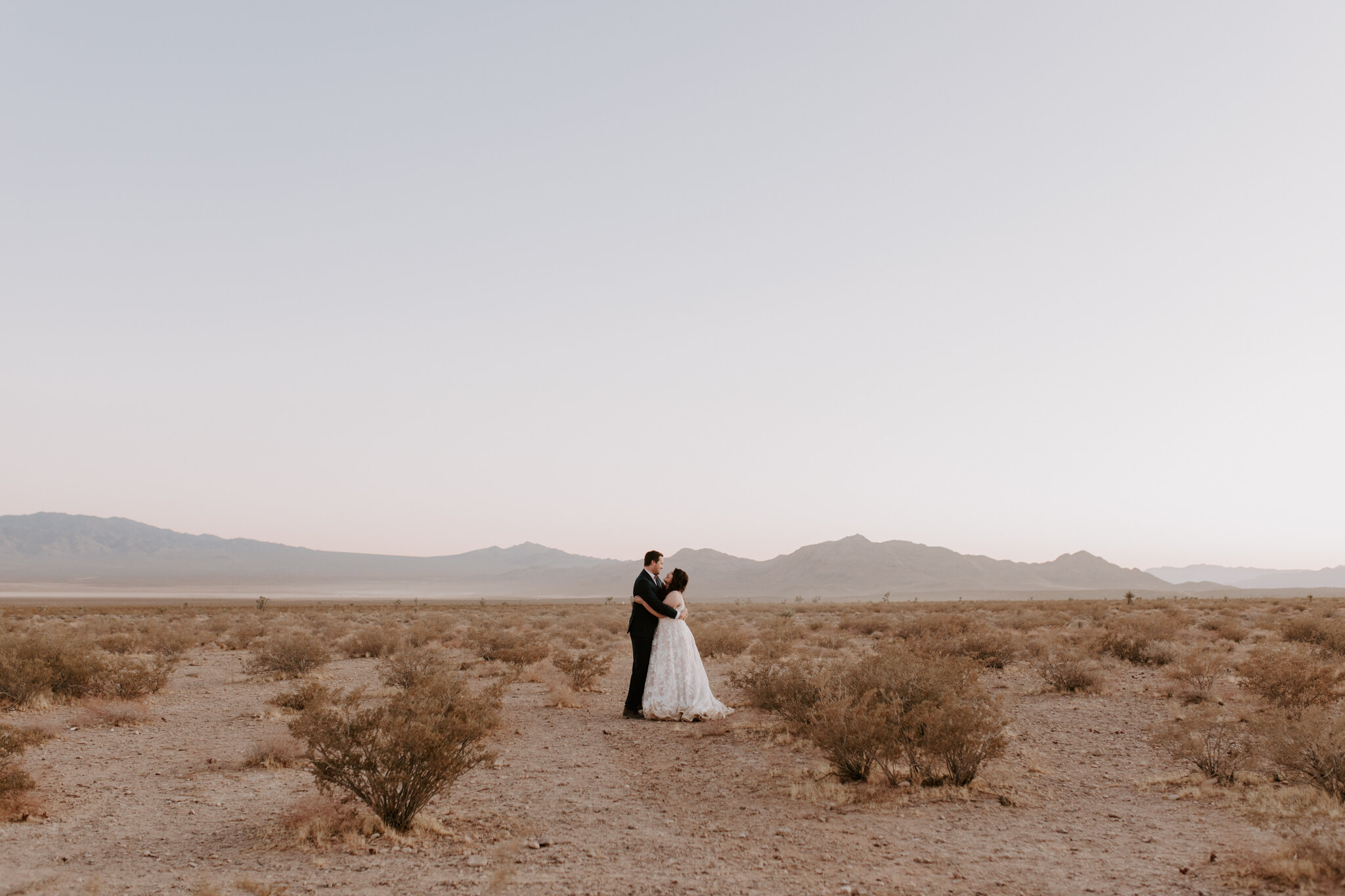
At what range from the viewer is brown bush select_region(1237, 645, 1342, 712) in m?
11.5

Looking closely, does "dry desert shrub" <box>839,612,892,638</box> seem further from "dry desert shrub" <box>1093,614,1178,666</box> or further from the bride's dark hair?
the bride's dark hair

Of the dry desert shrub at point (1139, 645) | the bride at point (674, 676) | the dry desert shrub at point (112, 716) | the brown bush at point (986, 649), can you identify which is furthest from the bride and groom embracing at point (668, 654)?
the dry desert shrub at point (1139, 645)

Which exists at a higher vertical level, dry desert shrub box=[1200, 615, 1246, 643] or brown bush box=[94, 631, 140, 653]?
dry desert shrub box=[1200, 615, 1246, 643]

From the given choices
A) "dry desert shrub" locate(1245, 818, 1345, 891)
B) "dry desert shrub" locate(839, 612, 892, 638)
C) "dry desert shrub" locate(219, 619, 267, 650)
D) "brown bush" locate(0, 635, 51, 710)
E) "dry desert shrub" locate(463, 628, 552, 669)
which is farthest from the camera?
"dry desert shrub" locate(839, 612, 892, 638)

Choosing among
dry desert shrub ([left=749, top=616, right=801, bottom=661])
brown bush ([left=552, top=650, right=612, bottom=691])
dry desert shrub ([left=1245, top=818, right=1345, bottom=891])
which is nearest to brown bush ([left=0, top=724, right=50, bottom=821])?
brown bush ([left=552, top=650, right=612, bottom=691])

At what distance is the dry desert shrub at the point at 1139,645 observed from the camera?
701 inches

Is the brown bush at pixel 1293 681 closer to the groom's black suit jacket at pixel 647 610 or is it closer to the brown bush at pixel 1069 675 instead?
the brown bush at pixel 1069 675

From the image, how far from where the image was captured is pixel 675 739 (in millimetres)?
11031

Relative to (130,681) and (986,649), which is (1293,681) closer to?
(986,649)

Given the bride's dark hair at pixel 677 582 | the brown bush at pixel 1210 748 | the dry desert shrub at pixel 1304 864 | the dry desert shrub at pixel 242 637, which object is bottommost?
the dry desert shrub at pixel 242 637

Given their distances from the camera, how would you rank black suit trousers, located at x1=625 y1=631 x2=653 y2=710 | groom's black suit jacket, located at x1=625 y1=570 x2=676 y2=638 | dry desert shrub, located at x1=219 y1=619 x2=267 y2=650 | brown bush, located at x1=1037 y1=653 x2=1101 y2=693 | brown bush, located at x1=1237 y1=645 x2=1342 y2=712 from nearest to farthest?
brown bush, located at x1=1237 y1=645 x2=1342 y2=712 → groom's black suit jacket, located at x1=625 y1=570 x2=676 y2=638 → black suit trousers, located at x1=625 y1=631 x2=653 y2=710 → brown bush, located at x1=1037 y1=653 x2=1101 y2=693 → dry desert shrub, located at x1=219 y1=619 x2=267 y2=650

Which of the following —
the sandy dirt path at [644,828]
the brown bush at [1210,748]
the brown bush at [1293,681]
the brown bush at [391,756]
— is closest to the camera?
the sandy dirt path at [644,828]

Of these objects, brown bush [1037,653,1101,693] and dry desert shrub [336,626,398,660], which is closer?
brown bush [1037,653,1101,693]

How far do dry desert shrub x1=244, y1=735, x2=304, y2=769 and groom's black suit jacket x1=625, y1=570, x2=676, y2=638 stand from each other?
4.84m
